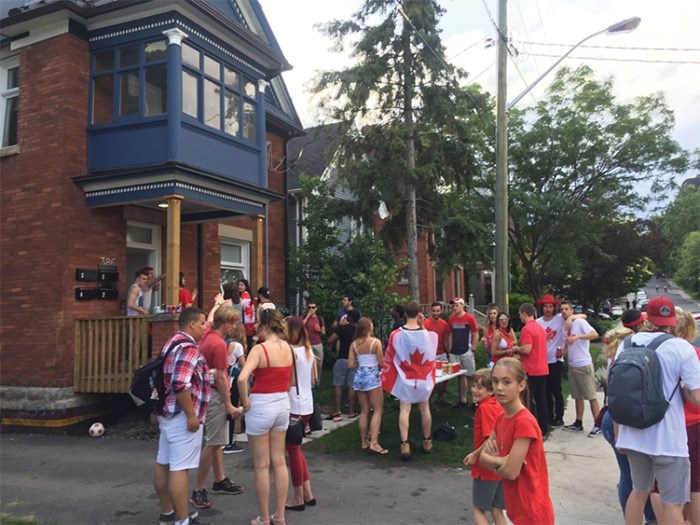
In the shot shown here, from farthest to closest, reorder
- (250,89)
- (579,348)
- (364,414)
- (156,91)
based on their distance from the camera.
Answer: (250,89)
(156,91)
(579,348)
(364,414)

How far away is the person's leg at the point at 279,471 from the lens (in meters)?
4.37

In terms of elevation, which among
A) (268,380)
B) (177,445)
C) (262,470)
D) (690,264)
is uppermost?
(690,264)

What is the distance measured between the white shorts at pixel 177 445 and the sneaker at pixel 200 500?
0.90 metres

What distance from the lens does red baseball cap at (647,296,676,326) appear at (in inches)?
151

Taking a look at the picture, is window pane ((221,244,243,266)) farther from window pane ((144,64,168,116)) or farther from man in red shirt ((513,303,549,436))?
man in red shirt ((513,303,549,436))

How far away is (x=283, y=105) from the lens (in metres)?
15.1

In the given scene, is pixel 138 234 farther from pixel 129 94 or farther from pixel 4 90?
pixel 4 90

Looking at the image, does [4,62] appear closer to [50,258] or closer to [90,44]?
[90,44]

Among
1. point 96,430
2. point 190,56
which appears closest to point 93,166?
point 190,56

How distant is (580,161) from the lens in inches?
755

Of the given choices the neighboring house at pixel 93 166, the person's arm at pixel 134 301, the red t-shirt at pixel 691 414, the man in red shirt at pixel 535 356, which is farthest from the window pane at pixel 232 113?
the red t-shirt at pixel 691 414

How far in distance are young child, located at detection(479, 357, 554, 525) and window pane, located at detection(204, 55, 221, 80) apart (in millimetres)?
8853

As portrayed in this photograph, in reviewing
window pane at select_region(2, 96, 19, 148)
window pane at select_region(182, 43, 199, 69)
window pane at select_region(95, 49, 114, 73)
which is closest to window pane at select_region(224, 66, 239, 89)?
window pane at select_region(182, 43, 199, 69)

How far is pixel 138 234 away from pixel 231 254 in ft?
9.72
